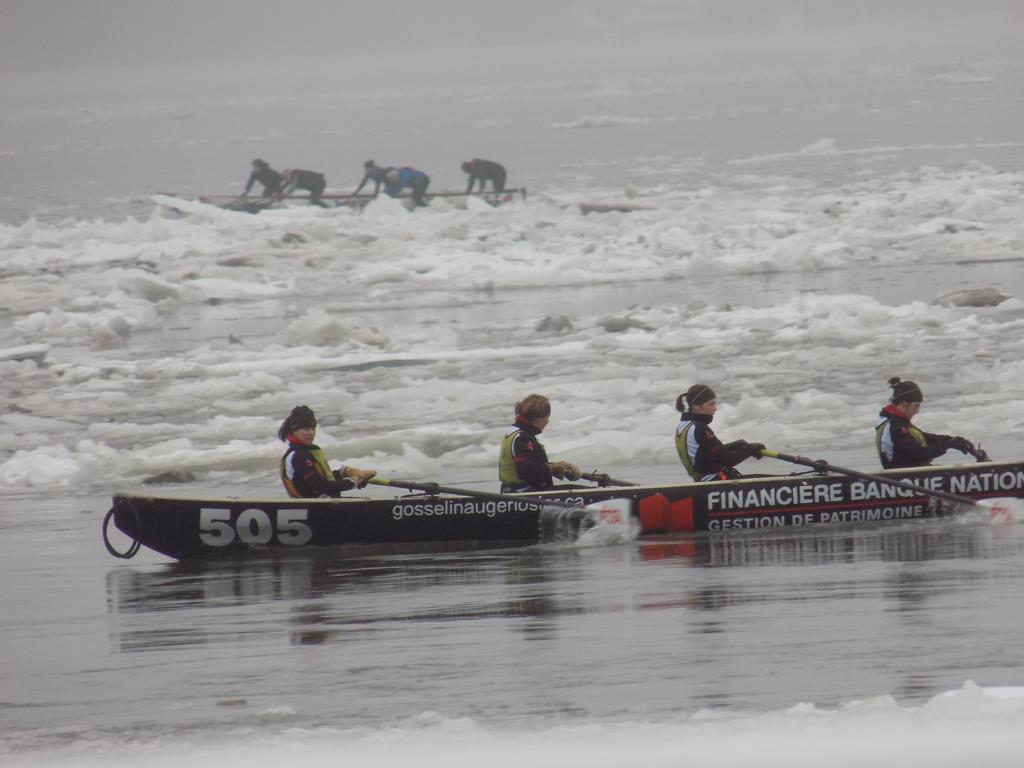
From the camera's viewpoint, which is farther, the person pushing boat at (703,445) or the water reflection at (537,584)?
the person pushing boat at (703,445)

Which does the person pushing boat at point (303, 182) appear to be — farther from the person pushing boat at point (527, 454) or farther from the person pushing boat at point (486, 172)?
the person pushing boat at point (527, 454)

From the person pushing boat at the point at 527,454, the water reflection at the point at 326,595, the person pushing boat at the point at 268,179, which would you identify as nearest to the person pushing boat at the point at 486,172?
the person pushing boat at the point at 268,179

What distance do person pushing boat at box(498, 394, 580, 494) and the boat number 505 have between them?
1401 millimetres

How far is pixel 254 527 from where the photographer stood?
34.0ft

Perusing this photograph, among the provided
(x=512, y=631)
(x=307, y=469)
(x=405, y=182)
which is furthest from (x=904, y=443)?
(x=405, y=182)

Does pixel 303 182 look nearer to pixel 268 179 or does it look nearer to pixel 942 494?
pixel 268 179

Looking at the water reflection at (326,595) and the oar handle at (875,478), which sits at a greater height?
the oar handle at (875,478)

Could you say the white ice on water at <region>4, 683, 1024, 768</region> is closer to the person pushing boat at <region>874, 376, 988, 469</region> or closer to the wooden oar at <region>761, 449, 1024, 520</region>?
the wooden oar at <region>761, 449, 1024, 520</region>

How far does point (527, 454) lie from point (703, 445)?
118cm

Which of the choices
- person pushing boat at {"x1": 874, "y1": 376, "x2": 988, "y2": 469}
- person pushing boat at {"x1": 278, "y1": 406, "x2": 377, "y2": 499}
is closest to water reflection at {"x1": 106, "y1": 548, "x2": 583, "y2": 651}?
person pushing boat at {"x1": 278, "y1": 406, "x2": 377, "y2": 499}

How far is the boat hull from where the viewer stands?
1021 cm

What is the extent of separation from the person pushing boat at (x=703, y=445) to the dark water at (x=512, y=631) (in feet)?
1.59

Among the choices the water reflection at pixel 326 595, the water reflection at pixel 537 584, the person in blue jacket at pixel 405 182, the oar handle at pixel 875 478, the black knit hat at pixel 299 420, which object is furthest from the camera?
the person in blue jacket at pixel 405 182

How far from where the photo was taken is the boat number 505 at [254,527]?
10.4 meters
